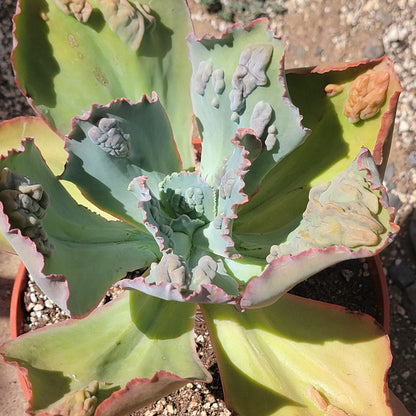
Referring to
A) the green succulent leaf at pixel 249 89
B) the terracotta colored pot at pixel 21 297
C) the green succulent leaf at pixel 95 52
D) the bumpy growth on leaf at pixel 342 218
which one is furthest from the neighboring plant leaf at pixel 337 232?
the terracotta colored pot at pixel 21 297

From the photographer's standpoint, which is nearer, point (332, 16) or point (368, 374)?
point (368, 374)

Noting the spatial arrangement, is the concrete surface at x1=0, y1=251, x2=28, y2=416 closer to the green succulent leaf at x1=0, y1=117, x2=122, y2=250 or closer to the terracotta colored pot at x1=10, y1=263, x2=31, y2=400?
the terracotta colored pot at x1=10, y1=263, x2=31, y2=400

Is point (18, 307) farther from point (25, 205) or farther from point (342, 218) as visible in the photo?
point (342, 218)

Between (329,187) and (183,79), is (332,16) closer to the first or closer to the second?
(183,79)

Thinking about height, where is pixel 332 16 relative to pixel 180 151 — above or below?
above

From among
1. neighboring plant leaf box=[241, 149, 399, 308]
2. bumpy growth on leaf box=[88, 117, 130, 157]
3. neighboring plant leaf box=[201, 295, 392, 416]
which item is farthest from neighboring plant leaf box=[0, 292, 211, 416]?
bumpy growth on leaf box=[88, 117, 130, 157]

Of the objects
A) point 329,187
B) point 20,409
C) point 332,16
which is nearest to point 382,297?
point 329,187

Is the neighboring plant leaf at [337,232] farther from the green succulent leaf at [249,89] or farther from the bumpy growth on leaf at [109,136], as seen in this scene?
the bumpy growth on leaf at [109,136]
